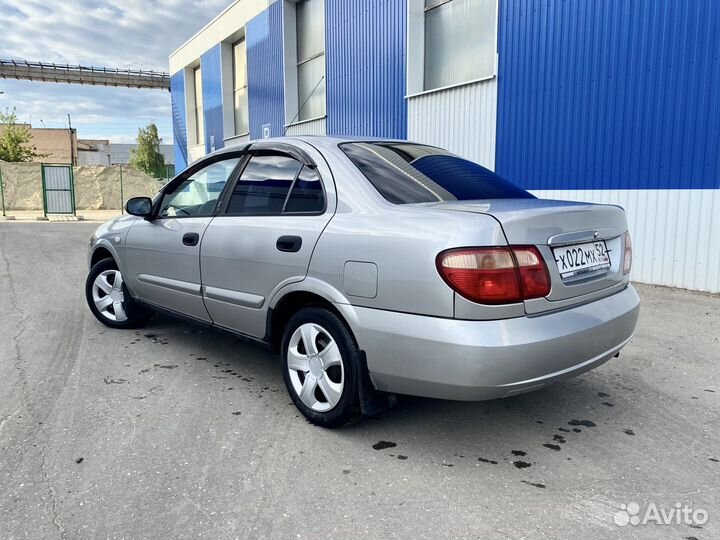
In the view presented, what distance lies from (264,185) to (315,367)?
1255 mm

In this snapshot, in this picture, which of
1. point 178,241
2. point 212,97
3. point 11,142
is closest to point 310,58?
point 212,97

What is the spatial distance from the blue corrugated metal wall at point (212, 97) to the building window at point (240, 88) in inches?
26.4

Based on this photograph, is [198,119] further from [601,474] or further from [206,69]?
[601,474]

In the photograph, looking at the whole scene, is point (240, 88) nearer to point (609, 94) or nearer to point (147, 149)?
point (609, 94)

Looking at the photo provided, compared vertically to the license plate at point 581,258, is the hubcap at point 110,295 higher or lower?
lower

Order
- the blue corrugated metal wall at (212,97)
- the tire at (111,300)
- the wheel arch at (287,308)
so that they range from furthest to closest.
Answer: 1. the blue corrugated metal wall at (212,97)
2. the tire at (111,300)
3. the wheel arch at (287,308)

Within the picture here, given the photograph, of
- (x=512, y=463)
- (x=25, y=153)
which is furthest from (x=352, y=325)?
(x=25, y=153)

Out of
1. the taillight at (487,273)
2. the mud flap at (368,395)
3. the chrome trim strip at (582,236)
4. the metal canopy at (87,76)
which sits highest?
the metal canopy at (87,76)

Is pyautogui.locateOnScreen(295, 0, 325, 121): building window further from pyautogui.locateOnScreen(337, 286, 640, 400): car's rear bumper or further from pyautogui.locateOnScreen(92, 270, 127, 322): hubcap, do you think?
pyautogui.locateOnScreen(337, 286, 640, 400): car's rear bumper

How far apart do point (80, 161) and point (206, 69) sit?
65.1 m

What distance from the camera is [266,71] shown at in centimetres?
1705

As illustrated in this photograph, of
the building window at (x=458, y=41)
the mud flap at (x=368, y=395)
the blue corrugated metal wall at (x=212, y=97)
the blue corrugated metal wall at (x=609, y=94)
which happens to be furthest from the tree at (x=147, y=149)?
the mud flap at (x=368, y=395)

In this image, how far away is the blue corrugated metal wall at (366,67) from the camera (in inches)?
440

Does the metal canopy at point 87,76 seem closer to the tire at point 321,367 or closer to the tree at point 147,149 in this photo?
the tree at point 147,149
